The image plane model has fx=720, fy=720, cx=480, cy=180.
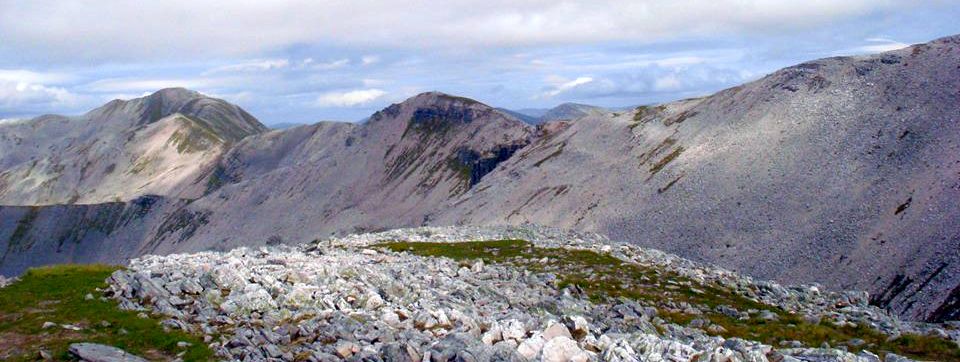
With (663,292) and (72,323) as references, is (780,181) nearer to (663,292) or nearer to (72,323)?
(663,292)

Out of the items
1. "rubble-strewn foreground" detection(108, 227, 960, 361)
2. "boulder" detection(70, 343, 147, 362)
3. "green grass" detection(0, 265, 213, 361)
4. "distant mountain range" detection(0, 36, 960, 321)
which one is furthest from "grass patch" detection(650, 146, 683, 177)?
"boulder" detection(70, 343, 147, 362)

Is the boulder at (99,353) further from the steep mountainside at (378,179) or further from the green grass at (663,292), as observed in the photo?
the steep mountainside at (378,179)

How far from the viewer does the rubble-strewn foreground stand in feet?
67.9

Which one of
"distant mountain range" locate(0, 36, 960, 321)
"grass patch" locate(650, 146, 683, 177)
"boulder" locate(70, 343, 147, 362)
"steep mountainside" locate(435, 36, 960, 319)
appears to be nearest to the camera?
"boulder" locate(70, 343, 147, 362)

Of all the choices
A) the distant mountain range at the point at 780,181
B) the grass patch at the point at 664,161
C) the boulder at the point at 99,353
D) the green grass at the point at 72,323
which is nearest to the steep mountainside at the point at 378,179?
the distant mountain range at the point at 780,181

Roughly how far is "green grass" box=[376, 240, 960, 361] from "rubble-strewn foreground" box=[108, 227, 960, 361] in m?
0.12

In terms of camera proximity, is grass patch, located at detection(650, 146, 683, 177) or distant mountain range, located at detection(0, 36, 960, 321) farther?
grass patch, located at detection(650, 146, 683, 177)

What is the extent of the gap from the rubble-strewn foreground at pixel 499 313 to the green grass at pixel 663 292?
0.39 feet

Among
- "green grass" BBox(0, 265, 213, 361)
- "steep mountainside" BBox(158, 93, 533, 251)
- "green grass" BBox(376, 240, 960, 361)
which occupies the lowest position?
"steep mountainside" BBox(158, 93, 533, 251)

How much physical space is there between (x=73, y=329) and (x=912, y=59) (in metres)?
92.0

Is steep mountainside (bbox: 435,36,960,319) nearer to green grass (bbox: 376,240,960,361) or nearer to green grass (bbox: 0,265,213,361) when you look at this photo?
green grass (bbox: 376,240,960,361)

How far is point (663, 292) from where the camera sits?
40.0m

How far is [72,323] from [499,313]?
1450 centimetres

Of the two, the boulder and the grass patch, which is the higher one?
the boulder
